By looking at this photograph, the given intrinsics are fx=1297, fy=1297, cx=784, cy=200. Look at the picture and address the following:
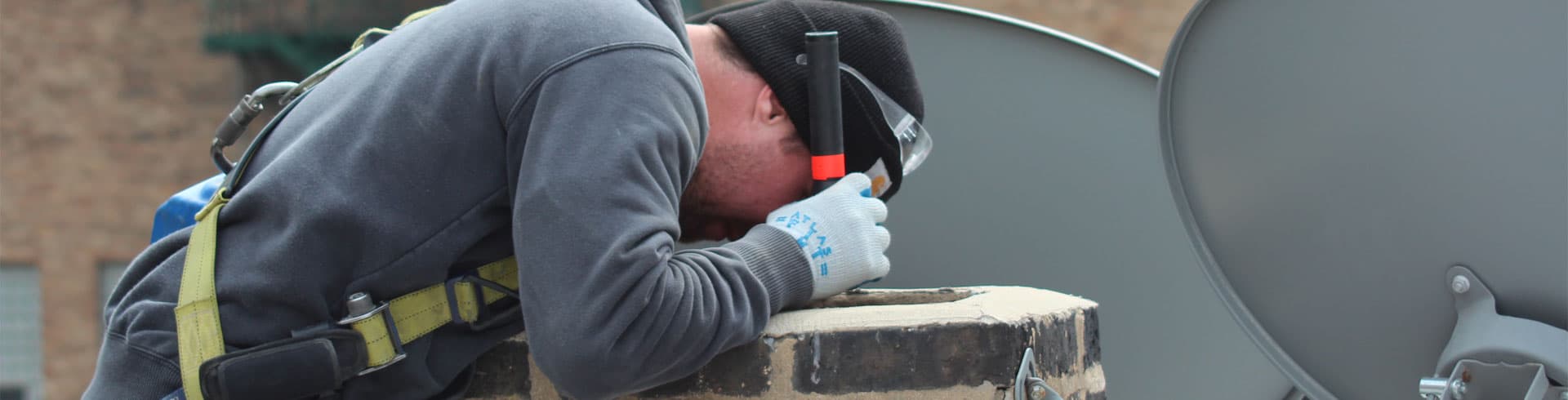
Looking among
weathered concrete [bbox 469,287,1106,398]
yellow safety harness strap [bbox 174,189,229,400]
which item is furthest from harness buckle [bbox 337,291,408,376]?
weathered concrete [bbox 469,287,1106,398]

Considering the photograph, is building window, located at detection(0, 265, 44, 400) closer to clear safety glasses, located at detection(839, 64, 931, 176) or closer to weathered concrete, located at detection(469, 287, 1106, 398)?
clear safety glasses, located at detection(839, 64, 931, 176)

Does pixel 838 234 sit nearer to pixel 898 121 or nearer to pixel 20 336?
pixel 898 121

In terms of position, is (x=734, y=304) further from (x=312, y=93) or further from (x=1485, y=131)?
(x=1485, y=131)

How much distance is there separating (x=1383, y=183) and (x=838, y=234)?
0.63m

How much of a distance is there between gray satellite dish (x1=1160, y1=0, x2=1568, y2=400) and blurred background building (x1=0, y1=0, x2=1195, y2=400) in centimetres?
544

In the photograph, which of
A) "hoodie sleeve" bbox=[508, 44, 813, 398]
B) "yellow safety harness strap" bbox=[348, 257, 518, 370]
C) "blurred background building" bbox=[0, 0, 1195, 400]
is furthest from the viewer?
"blurred background building" bbox=[0, 0, 1195, 400]

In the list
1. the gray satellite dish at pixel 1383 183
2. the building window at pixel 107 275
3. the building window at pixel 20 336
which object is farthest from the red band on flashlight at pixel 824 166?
the building window at pixel 20 336

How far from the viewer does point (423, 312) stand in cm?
143

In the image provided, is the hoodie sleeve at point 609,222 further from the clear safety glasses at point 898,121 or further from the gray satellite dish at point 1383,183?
the gray satellite dish at point 1383,183

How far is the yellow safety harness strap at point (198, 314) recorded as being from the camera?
1.36 metres

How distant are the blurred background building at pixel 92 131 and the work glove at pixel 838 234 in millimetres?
5088

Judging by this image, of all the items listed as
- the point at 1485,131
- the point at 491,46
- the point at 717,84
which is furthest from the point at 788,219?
the point at 1485,131

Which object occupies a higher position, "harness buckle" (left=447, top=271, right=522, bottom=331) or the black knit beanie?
the black knit beanie

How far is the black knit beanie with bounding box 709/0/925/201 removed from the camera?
1691mm
